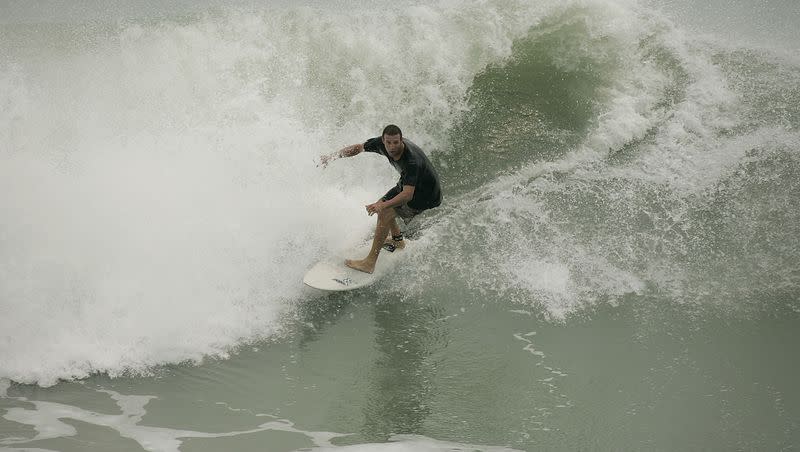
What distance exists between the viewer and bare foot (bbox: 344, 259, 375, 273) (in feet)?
19.9

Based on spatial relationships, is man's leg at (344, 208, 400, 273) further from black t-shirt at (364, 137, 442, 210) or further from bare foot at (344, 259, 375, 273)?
black t-shirt at (364, 137, 442, 210)

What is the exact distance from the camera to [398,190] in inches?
238

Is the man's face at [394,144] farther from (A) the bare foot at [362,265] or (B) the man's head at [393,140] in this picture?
(A) the bare foot at [362,265]

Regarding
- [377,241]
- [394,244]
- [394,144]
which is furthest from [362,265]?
[394,144]

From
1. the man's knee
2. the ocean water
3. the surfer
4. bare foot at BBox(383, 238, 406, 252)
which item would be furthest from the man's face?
the ocean water

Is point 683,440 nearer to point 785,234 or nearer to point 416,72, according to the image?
point 785,234

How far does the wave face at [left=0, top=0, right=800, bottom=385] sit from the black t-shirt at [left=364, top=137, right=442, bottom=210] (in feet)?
2.57

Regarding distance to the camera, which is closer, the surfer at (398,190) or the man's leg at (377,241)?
the surfer at (398,190)

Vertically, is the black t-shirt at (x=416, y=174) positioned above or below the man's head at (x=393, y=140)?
below

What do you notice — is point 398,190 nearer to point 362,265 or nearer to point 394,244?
point 394,244

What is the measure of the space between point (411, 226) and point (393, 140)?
166cm

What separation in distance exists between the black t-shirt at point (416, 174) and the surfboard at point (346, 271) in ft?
2.08

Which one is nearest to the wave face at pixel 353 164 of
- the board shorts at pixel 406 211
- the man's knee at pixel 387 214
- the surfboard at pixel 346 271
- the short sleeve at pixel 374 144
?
the surfboard at pixel 346 271

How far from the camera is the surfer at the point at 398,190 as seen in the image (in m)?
5.52
